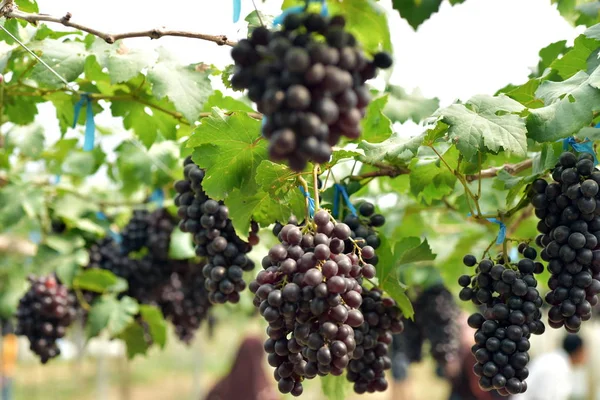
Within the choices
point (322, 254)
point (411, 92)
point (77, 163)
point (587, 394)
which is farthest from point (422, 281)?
point (587, 394)

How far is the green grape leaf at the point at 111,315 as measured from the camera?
2.97m

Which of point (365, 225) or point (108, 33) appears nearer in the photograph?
point (108, 33)

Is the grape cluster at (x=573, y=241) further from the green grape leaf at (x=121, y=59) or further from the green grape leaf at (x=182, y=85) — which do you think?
the green grape leaf at (x=121, y=59)

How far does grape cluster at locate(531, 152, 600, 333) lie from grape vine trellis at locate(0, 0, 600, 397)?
93mm

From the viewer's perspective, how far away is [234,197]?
1.79 meters

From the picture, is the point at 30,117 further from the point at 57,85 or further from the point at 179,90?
the point at 179,90

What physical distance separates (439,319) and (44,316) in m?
2.58

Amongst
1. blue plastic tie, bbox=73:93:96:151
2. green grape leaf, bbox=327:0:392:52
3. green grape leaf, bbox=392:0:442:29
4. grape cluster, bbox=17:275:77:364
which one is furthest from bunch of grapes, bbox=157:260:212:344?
green grape leaf, bbox=327:0:392:52

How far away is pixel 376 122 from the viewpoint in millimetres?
2248

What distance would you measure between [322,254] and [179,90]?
30.6 inches

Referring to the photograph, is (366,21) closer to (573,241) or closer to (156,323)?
(573,241)

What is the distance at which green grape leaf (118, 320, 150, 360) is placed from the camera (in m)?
3.15

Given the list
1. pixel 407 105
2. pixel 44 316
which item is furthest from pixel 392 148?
pixel 44 316

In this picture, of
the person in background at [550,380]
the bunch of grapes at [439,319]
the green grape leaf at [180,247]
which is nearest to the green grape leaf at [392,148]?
the green grape leaf at [180,247]
